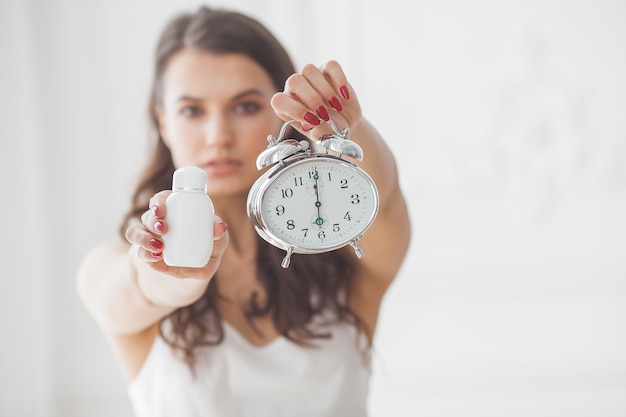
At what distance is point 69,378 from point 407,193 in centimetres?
107

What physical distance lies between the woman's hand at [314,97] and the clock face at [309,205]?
0.05m

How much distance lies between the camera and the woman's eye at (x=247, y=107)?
106 centimetres

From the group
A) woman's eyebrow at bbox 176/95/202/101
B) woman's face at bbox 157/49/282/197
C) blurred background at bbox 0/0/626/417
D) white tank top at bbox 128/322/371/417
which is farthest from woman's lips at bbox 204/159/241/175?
blurred background at bbox 0/0/626/417

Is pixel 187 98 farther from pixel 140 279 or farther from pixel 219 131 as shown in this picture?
pixel 140 279

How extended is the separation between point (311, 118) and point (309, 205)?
0.09 metres

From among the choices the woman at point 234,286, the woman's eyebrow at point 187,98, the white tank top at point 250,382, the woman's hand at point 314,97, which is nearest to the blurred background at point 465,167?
the woman at point 234,286

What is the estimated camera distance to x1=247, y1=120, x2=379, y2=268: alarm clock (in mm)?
697

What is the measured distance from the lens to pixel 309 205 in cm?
70

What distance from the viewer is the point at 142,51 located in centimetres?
199

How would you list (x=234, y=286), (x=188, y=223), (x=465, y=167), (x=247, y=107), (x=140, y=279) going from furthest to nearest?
(x=465, y=167) → (x=234, y=286) → (x=247, y=107) → (x=140, y=279) → (x=188, y=223)

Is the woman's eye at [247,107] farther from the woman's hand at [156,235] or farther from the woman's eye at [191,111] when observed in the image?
the woman's hand at [156,235]

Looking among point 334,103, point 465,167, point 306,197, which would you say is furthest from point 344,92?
point 465,167

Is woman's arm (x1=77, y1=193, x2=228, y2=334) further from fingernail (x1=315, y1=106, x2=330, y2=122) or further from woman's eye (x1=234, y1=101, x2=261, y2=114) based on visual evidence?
woman's eye (x1=234, y1=101, x2=261, y2=114)

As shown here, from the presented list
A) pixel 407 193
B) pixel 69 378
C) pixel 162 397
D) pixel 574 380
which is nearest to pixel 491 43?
pixel 407 193
